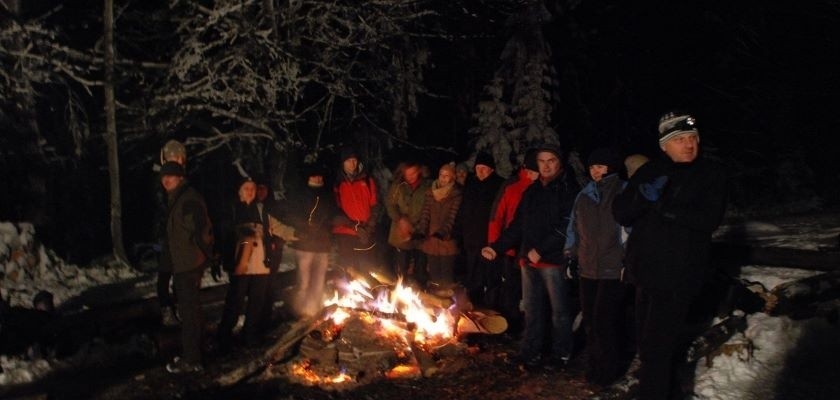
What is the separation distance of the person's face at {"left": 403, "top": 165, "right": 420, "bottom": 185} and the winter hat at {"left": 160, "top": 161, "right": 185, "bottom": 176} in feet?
10.3

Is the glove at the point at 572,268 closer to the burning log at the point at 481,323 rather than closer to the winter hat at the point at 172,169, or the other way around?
the burning log at the point at 481,323

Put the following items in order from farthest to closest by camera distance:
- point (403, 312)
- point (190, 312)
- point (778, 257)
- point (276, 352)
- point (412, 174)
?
1. point (412, 174)
2. point (778, 257)
3. point (403, 312)
4. point (276, 352)
5. point (190, 312)

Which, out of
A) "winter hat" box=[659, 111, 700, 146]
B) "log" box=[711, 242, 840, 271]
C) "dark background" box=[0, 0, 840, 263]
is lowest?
"log" box=[711, 242, 840, 271]

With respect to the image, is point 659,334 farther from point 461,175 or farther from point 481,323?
point 461,175

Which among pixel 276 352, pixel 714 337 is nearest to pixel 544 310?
pixel 714 337

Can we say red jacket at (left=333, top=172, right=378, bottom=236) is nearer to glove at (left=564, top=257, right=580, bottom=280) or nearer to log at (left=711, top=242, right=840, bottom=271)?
glove at (left=564, top=257, right=580, bottom=280)

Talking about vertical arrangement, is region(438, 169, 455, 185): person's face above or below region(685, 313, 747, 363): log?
above

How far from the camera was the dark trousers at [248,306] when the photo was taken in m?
7.66

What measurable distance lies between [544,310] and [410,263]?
126 inches


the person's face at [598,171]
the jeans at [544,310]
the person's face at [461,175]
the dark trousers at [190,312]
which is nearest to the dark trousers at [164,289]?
the dark trousers at [190,312]

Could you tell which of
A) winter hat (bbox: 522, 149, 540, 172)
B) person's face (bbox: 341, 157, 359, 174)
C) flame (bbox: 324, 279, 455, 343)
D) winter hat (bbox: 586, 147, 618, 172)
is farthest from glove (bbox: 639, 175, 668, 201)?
person's face (bbox: 341, 157, 359, 174)

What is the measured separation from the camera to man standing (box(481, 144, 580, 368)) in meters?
6.34

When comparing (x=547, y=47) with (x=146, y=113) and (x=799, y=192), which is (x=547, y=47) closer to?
(x=146, y=113)

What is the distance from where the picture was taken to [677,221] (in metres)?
4.50
